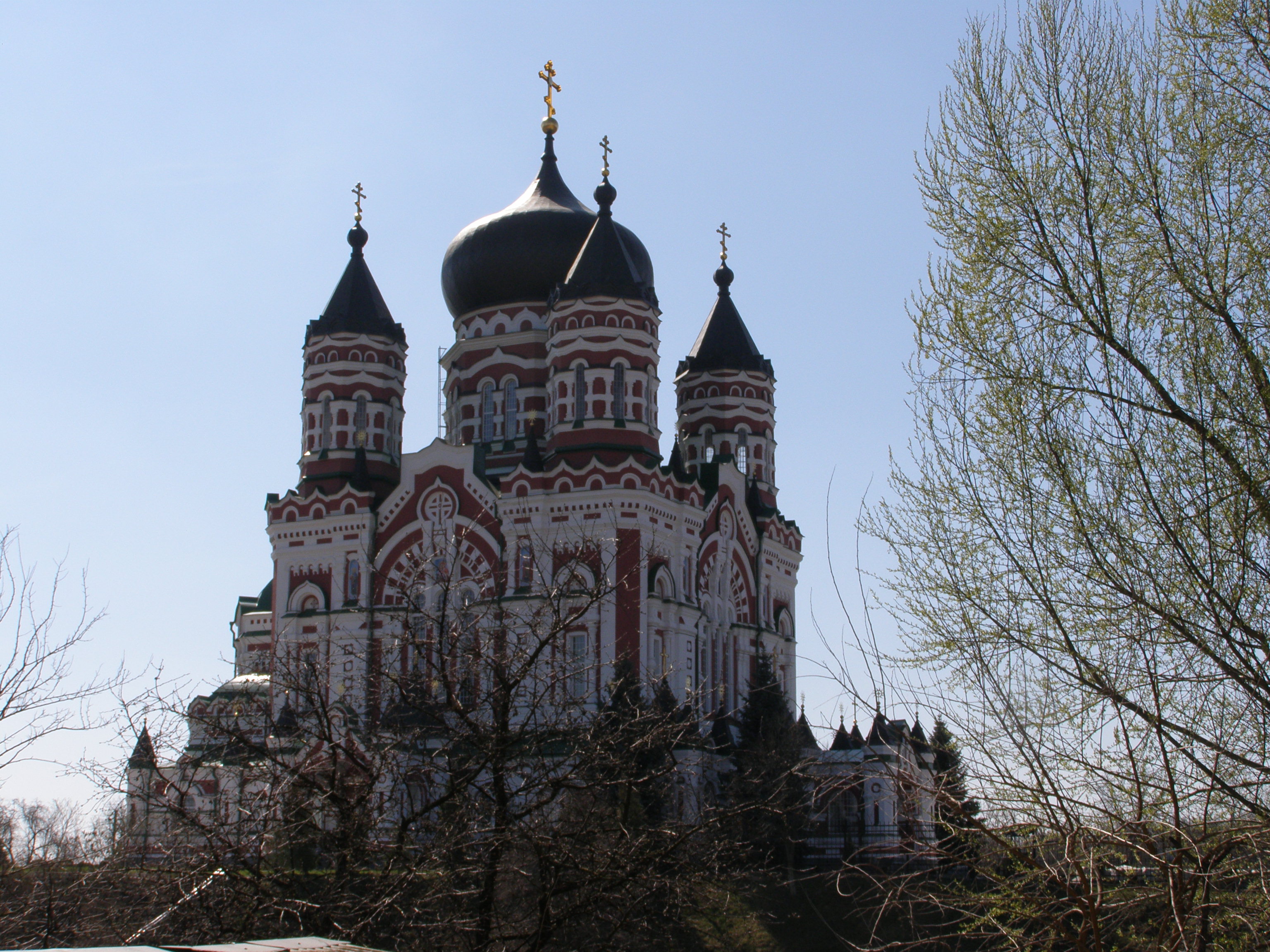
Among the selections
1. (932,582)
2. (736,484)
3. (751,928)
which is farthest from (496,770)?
(736,484)

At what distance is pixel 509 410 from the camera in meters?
31.7

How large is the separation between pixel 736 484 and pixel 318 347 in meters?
9.81

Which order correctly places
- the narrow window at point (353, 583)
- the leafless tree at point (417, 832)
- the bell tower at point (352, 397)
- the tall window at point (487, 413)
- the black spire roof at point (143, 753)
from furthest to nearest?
the tall window at point (487, 413) → the bell tower at point (352, 397) → the narrow window at point (353, 583) → the black spire roof at point (143, 753) → the leafless tree at point (417, 832)

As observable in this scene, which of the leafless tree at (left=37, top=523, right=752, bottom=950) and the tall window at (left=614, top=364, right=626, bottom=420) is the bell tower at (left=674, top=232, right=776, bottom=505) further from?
the leafless tree at (left=37, top=523, right=752, bottom=950)

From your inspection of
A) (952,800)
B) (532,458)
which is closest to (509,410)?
(532,458)

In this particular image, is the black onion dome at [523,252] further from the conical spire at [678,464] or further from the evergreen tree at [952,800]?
the evergreen tree at [952,800]

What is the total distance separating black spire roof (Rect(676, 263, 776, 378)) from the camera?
33344 millimetres

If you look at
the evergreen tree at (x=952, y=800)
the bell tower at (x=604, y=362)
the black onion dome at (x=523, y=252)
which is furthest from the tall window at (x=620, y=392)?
the evergreen tree at (x=952, y=800)

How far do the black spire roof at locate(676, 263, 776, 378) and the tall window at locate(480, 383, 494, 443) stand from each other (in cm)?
497

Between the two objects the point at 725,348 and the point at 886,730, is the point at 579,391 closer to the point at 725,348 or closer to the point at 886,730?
the point at 725,348

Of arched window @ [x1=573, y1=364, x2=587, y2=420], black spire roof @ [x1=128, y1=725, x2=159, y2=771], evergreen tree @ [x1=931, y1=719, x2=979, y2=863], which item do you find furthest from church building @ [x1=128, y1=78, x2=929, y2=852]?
evergreen tree @ [x1=931, y1=719, x2=979, y2=863]

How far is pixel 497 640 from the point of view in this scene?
29.2ft

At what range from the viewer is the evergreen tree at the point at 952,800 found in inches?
225

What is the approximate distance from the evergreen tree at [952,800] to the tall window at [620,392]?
20416 mm
